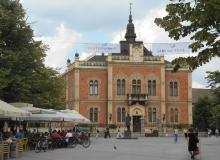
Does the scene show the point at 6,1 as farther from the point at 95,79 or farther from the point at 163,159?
the point at 95,79

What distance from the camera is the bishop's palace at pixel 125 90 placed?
3098 inches

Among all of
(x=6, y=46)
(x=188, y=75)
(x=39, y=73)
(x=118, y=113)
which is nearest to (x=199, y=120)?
(x=188, y=75)

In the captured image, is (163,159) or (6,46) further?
(6,46)

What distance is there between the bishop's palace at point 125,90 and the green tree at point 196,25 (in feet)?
219

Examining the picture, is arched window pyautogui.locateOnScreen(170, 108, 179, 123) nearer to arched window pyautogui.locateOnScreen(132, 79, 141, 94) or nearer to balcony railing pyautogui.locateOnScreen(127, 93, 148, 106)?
balcony railing pyautogui.locateOnScreen(127, 93, 148, 106)

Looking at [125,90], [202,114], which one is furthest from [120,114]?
[202,114]

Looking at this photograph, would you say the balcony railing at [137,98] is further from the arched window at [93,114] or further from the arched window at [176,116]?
the arched window at [176,116]

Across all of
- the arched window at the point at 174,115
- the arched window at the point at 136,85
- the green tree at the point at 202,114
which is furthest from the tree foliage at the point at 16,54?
the green tree at the point at 202,114

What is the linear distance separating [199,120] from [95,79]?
837 inches

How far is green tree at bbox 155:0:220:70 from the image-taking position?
1044 centimetres

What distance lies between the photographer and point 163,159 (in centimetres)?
2311

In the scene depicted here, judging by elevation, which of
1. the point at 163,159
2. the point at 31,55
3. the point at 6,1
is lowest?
the point at 163,159

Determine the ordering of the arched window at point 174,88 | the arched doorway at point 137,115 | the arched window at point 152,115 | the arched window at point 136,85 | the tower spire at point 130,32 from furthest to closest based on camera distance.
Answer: the tower spire at point 130,32
the arched window at point 174,88
the arched window at point 136,85
the arched window at point 152,115
the arched doorway at point 137,115

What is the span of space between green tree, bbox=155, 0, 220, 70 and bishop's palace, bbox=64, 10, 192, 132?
66731mm
